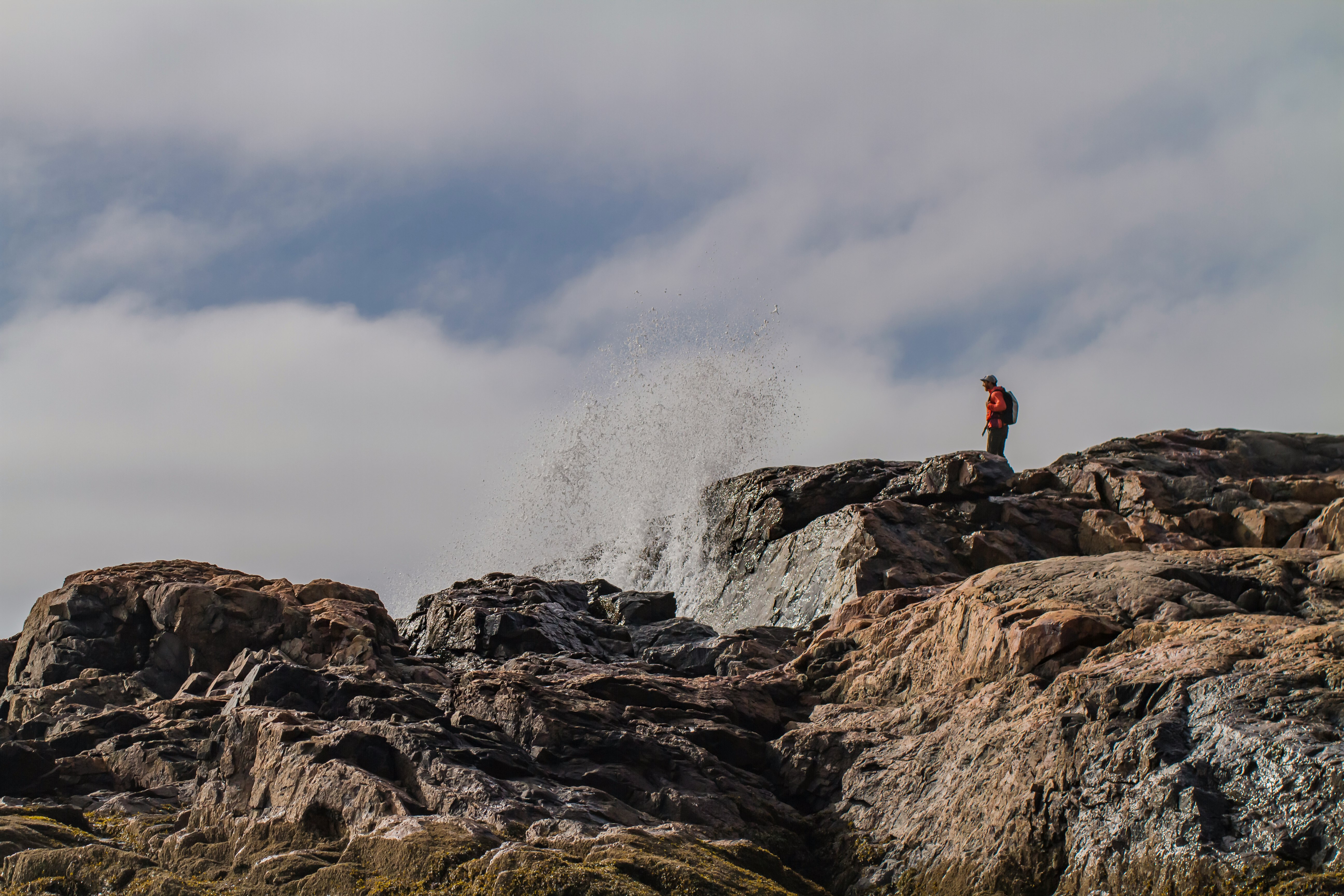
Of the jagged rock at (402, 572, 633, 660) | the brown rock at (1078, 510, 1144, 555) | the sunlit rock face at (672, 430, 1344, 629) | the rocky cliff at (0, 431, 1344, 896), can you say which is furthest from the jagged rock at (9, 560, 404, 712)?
the brown rock at (1078, 510, 1144, 555)

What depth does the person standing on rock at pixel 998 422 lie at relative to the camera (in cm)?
2861

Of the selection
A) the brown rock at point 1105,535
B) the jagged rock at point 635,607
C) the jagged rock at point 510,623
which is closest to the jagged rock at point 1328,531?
the brown rock at point 1105,535

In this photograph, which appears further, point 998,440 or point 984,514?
point 998,440

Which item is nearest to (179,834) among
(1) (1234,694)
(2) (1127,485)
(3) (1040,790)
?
(3) (1040,790)

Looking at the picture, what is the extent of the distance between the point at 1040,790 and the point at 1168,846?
1681 millimetres

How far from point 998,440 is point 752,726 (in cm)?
1450

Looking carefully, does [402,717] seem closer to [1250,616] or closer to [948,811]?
[948,811]

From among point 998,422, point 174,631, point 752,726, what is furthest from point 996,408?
point 174,631

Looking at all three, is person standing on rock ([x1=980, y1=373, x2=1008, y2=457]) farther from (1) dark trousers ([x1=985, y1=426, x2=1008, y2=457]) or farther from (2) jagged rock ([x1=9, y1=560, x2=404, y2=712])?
(2) jagged rock ([x1=9, y1=560, x2=404, y2=712])

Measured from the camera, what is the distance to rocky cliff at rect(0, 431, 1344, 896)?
441 inches

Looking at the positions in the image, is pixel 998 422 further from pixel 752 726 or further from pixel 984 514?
pixel 752 726

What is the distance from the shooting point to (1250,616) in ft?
46.8

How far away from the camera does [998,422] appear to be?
28.6m

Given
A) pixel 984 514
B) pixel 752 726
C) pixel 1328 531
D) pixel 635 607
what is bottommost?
pixel 752 726
